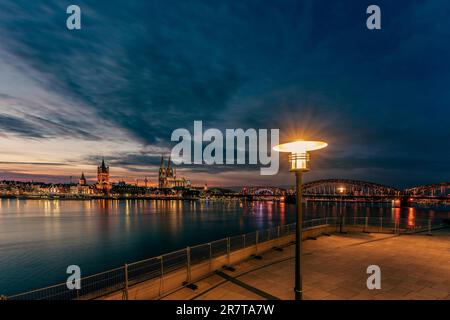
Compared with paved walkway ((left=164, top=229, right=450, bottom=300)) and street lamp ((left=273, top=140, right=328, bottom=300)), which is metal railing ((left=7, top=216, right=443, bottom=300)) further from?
street lamp ((left=273, top=140, right=328, bottom=300))

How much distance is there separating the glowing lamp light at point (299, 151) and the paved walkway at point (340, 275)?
397 cm

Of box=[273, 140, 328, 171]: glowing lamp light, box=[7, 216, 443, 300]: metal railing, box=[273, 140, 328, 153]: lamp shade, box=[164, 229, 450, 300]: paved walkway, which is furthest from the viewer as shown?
box=[7, 216, 443, 300]: metal railing

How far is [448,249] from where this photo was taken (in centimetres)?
1201

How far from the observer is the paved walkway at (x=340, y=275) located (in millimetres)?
7102

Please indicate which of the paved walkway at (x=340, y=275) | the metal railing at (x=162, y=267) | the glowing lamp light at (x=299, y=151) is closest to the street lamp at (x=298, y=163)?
the glowing lamp light at (x=299, y=151)

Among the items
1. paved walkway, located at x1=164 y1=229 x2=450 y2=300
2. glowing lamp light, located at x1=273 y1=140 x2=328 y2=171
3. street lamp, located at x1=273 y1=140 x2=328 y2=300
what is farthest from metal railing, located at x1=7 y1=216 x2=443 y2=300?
glowing lamp light, located at x1=273 y1=140 x2=328 y2=171

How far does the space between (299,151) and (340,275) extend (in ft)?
18.5

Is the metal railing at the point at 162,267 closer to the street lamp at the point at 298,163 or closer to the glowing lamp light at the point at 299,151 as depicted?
the street lamp at the point at 298,163

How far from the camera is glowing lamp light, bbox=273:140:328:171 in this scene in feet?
18.9

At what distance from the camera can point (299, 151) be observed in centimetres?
592

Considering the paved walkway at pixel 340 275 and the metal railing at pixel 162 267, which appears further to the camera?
the metal railing at pixel 162 267

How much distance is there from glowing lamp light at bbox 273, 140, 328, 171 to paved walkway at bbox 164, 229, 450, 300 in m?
3.97

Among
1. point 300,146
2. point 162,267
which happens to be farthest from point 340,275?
point 162,267
